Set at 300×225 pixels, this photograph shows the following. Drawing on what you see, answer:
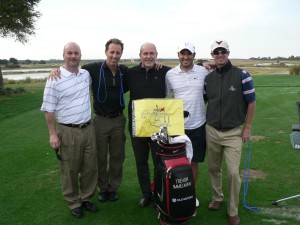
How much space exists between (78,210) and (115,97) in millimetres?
1768

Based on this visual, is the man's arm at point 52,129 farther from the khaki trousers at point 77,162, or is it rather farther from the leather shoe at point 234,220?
the leather shoe at point 234,220

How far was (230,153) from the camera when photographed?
193 inches

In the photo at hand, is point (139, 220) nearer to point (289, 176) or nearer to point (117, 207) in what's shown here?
point (117, 207)

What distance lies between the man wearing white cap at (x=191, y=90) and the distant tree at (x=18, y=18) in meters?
19.0

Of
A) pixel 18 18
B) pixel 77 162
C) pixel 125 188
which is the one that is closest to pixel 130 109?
pixel 77 162

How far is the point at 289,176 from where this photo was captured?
6547 mm

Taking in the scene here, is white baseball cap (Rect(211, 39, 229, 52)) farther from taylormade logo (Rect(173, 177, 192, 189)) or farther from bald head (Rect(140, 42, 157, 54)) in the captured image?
taylormade logo (Rect(173, 177, 192, 189))

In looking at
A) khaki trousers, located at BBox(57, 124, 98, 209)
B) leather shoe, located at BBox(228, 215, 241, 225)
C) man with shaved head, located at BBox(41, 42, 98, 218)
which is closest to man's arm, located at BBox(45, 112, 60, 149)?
man with shaved head, located at BBox(41, 42, 98, 218)

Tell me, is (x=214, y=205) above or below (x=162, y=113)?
below

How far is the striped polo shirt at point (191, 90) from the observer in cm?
510

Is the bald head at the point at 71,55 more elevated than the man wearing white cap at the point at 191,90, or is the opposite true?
the bald head at the point at 71,55

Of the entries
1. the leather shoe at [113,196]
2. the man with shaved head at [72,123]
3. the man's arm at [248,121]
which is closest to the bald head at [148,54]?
the man with shaved head at [72,123]

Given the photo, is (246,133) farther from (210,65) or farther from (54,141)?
(54,141)

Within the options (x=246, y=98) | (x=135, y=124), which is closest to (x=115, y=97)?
(x=135, y=124)
